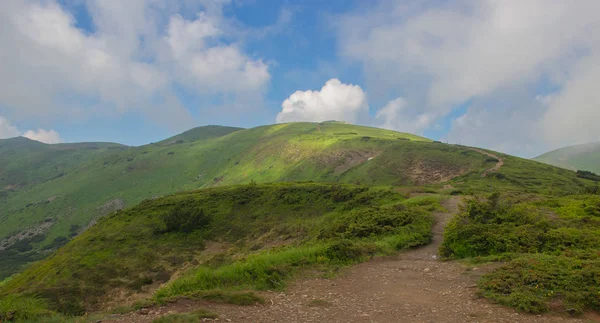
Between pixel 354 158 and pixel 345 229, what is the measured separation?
75626 millimetres

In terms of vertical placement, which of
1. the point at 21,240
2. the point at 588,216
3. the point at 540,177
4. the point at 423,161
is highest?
the point at 423,161

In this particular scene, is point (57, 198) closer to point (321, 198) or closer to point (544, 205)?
point (321, 198)

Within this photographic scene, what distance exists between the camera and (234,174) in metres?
118

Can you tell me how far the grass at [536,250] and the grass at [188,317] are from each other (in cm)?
815

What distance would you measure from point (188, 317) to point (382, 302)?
574 cm

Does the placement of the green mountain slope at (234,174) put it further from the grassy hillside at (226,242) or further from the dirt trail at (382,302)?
the dirt trail at (382,302)

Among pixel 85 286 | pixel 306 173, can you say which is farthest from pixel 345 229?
pixel 306 173

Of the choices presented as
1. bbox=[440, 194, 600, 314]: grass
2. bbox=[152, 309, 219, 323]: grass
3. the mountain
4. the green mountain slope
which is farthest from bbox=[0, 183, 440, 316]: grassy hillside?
the green mountain slope

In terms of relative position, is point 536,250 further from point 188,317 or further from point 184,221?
point 184,221

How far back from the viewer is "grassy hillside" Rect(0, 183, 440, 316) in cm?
1376

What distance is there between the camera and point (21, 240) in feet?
328

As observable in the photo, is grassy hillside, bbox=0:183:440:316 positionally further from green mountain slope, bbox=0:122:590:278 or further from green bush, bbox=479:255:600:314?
green mountain slope, bbox=0:122:590:278

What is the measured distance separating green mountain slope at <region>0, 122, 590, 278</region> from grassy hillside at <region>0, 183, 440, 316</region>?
80.2ft

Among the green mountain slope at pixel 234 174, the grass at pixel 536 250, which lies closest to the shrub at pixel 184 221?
the grass at pixel 536 250
